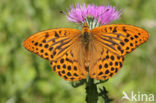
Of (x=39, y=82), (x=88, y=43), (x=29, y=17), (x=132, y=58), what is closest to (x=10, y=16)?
(x=29, y=17)

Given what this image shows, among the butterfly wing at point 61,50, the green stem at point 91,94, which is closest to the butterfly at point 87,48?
the butterfly wing at point 61,50

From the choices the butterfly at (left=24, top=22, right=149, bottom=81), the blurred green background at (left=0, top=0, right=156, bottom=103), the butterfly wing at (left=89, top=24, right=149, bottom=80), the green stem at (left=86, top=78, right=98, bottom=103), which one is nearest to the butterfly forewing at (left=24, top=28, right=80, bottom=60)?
the butterfly at (left=24, top=22, right=149, bottom=81)

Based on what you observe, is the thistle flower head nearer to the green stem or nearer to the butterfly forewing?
the butterfly forewing

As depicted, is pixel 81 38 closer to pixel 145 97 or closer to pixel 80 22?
pixel 80 22

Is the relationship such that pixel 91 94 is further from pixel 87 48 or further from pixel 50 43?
pixel 50 43

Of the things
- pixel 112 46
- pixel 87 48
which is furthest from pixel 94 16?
pixel 112 46

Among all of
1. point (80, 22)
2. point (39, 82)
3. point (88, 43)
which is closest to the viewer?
point (88, 43)

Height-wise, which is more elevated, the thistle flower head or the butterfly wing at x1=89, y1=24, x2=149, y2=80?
the thistle flower head
